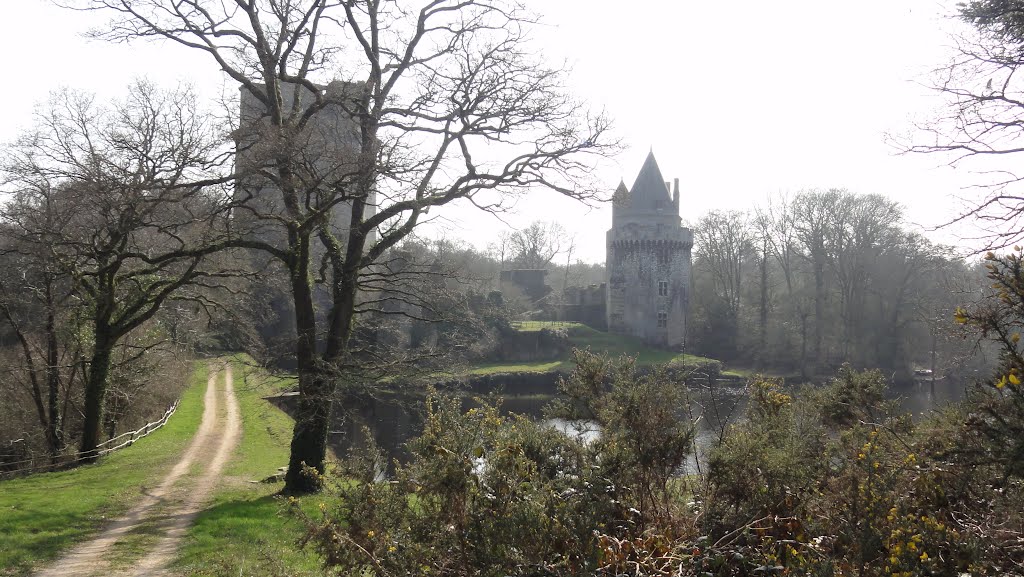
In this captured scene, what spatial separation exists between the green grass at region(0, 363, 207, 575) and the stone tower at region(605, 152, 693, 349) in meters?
33.5

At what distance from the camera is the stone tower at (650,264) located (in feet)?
152

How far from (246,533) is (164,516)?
190cm

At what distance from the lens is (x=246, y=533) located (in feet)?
29.3

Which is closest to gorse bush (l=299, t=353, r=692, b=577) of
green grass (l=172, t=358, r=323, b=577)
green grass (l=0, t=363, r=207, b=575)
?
green grass (l=172, t=358, r=323, b=577)

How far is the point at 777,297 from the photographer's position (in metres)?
47.0

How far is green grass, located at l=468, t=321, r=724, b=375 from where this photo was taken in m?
39.7

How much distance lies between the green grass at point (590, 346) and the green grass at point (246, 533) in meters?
24.2

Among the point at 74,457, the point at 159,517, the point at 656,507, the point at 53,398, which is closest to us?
the point at 656,507

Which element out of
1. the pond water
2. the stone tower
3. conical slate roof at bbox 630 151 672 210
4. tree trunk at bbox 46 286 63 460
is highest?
conical slate roof at bbox 630 151 672 210

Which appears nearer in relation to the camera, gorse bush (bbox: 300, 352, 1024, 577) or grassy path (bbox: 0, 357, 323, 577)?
gorse bush (bbox: 300, 352, 1024, 577)

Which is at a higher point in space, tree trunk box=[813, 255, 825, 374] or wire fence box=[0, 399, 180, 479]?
tree trunk box=[813, 255, 825, 374]

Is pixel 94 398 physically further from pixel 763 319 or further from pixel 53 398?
pixel 763 319

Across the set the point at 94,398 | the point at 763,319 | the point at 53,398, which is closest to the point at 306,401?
the point at 94,398

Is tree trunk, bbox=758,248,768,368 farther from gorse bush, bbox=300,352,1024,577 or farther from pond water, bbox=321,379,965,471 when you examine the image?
gorse bush, bbox=300,352,1024,577
